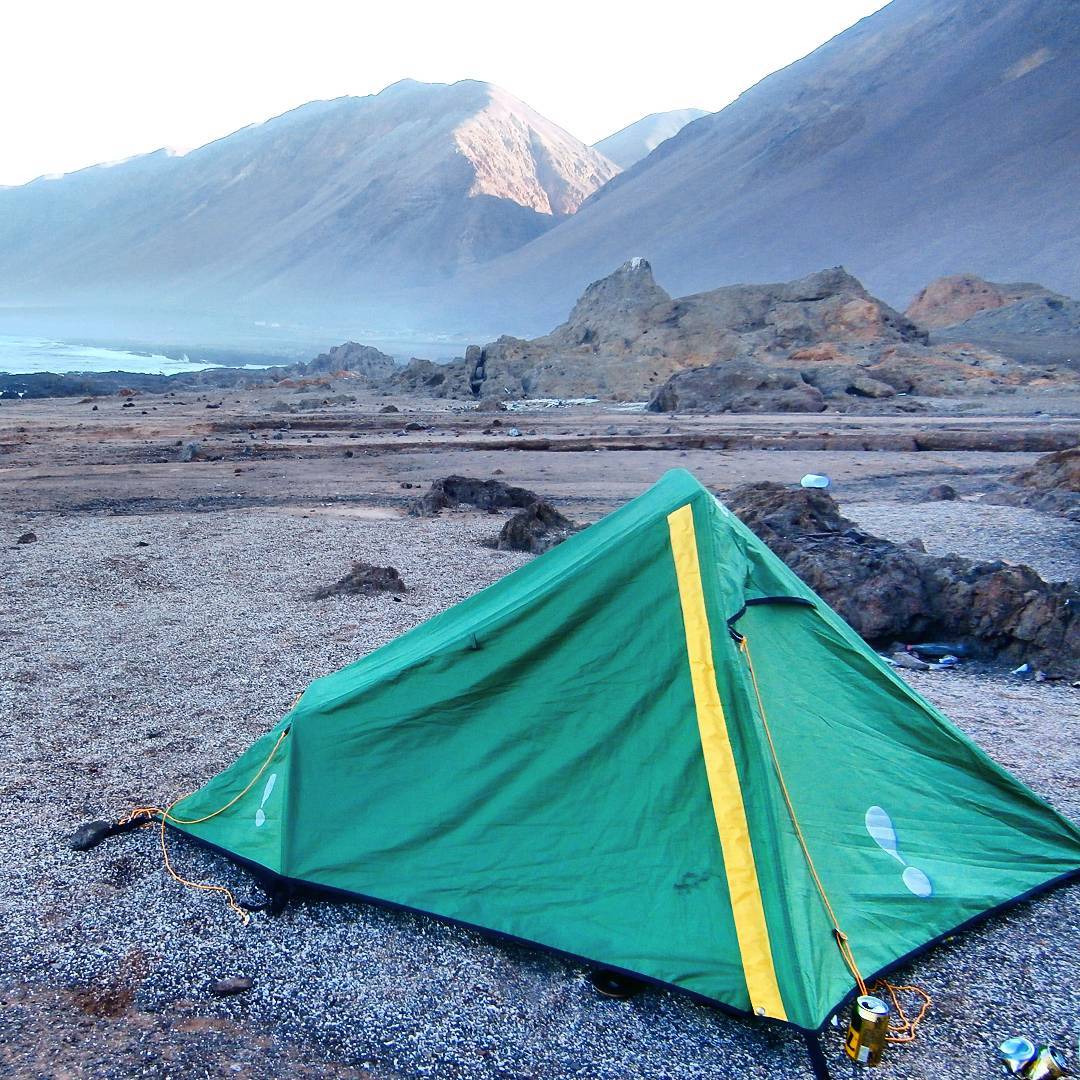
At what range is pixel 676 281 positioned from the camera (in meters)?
91.5

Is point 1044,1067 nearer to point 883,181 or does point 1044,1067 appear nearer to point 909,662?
point 909,662

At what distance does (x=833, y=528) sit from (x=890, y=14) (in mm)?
137339

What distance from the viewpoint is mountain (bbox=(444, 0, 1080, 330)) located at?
80.8m

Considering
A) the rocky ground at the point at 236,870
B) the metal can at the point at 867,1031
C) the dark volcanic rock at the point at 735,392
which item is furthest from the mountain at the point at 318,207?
the metal can at the point at 867,1031

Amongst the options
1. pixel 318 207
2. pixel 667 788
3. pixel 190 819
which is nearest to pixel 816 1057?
pixel 667 788

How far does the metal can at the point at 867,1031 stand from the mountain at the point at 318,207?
128971mm

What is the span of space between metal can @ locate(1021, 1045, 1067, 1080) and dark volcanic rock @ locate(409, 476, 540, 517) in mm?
10505

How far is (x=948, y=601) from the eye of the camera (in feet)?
25.6

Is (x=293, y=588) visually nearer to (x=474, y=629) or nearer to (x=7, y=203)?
(x=474, y=629)

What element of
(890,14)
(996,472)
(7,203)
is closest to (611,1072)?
(996,472)

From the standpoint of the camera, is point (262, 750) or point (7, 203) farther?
point (7, 203)

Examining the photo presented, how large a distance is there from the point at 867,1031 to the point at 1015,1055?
1.66 ft

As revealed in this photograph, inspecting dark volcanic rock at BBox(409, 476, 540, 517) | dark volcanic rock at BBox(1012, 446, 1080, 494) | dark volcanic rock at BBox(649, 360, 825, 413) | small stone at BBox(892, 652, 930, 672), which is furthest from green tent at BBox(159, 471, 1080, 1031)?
dark volcanic rock at BBox(649, 360, 825, 413)

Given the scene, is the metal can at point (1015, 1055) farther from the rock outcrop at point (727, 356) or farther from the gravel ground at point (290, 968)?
the rock outcrop at point (727, 356)
